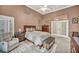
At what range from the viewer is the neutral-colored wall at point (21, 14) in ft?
6.12

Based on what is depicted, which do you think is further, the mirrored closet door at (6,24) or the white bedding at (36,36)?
the white bedding at (36,36)

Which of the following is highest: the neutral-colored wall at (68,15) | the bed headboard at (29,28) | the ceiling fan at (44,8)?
the ceiling fan at (44,8)

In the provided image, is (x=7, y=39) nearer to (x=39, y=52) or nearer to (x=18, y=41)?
(x=18, y=41)

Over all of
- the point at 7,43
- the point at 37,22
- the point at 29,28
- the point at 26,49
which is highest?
the point at 37,22

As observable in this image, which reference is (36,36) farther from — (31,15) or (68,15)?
(68,15)

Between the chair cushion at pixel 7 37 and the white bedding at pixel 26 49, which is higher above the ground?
the chair cushion at pixel 7 37

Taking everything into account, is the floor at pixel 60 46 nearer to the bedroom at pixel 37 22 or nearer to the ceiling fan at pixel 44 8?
the bedroom at pixel 37 22

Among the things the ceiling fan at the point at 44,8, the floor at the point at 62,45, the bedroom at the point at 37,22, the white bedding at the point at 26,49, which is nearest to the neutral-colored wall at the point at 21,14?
the bedroom at the point at 37,22

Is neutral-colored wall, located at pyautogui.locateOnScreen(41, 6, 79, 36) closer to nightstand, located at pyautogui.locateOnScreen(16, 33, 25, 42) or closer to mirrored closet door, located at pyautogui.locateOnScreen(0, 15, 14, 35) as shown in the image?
nightstand, located at pyautogui.locateOnScreen(16, 33, 25, 42)

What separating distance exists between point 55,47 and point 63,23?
0.46 m

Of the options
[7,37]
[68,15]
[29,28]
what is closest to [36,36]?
[29,28]

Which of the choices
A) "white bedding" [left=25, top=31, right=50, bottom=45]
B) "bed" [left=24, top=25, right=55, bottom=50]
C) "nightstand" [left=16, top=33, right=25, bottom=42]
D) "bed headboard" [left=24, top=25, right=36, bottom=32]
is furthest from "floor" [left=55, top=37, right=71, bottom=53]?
"nightstand" [left=16, top=33, right=25, bottom=42]

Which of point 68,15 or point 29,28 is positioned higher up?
point 68,15

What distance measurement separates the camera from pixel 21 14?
196 centimetres
